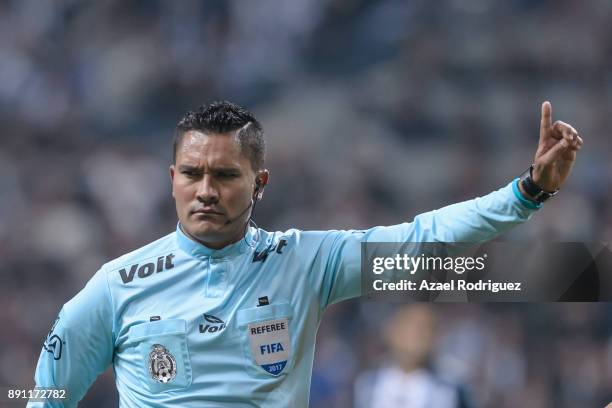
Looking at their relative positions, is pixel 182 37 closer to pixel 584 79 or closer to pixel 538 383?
pixel 584 79

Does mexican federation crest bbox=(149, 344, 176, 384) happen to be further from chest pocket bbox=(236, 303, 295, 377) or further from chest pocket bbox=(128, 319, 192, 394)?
chest pocket bbox=(236, 303, 295, 377)

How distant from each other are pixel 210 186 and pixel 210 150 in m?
0.13

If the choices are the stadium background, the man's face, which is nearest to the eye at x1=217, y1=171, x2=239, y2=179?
the man's face

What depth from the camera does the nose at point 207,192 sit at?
10.6ft

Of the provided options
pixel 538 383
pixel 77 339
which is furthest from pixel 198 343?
pixel 538 383

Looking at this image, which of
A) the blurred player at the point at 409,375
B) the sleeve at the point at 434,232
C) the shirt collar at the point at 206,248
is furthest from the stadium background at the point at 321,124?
the shirt collar at the point at 206,248

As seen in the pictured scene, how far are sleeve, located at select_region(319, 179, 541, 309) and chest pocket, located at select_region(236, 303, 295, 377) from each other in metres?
0.22

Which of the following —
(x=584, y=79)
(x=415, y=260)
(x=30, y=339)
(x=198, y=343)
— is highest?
(x=584, y=79)

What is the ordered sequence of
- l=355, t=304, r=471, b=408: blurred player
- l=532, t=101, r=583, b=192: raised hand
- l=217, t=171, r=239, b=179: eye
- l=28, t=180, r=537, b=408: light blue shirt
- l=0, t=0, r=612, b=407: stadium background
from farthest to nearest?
l=0, t=0, r=612, b=407: stadium background < l=355, t=304, r=471, b=408: blurred player < l=217, t=171, r=239, b=179: eye < l=28, t=180, r=537, b=408: light blue shirt < l=532, t=101, r=583, b=192: raised hand

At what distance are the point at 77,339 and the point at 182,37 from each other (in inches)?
220

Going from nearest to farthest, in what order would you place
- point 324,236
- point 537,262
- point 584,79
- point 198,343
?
1. point 198,343
2. point 324,236
3. point 537,262
4. point 584,79

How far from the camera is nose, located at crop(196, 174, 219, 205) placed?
3.22 metres

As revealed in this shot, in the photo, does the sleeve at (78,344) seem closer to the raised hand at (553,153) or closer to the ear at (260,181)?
the ear at (260,181)

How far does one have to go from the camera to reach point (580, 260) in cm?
462
